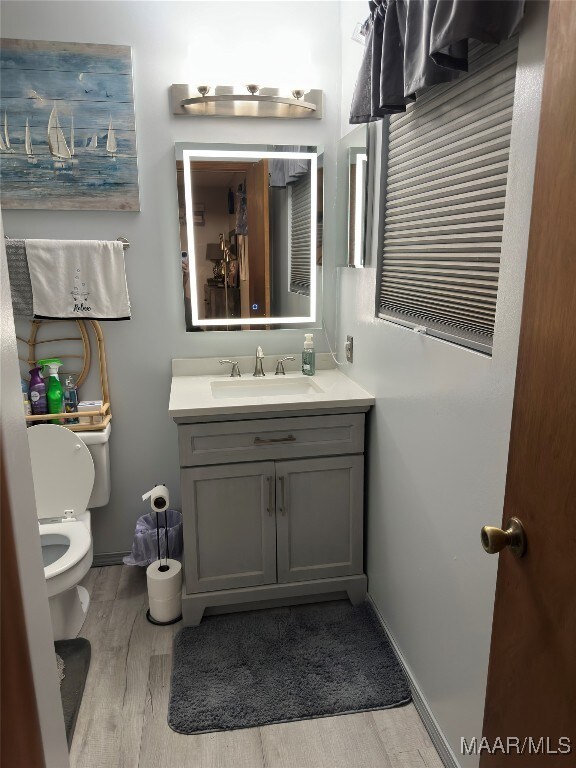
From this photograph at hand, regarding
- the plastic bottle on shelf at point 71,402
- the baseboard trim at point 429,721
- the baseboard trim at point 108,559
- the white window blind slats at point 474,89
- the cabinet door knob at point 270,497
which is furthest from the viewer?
the baseboard trim at point 108,559

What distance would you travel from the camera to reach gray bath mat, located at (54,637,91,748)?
1713mm

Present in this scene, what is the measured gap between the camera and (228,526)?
211 centimetres

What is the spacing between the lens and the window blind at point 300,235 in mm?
2424

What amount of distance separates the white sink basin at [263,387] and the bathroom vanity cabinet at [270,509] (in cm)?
34

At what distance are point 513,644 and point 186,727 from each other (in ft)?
3.95

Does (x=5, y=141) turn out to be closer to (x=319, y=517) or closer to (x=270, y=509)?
(x=270, y=509)

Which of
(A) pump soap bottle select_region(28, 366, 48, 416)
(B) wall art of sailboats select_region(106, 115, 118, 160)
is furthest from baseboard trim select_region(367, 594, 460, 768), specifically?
(B) wall art of sailboats select_region(106, 115, 118, 160)

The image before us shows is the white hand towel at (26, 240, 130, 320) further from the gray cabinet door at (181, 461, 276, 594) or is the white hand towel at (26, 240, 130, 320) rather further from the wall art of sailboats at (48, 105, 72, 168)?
the gray cabinet door at (181, 461, 276, 594)

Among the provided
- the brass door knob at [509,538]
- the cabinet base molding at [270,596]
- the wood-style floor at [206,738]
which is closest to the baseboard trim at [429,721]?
the wood-style floor at [206,738]

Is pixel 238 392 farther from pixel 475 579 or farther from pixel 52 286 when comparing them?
pixel 475 579

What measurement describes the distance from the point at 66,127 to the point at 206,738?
7.46 ft

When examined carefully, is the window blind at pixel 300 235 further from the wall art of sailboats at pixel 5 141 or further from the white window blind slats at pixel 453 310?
the wall art of sailboats at pixel 5 141

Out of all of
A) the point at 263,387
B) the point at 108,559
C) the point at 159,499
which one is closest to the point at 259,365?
the point at 263,387

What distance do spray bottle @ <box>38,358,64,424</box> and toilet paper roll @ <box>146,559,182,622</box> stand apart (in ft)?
2.54
